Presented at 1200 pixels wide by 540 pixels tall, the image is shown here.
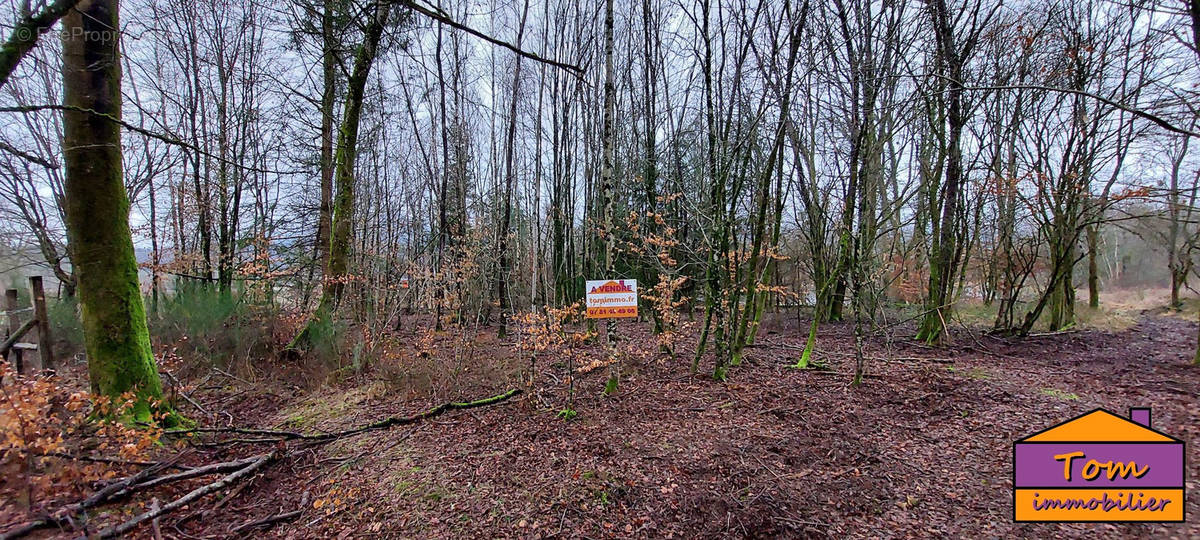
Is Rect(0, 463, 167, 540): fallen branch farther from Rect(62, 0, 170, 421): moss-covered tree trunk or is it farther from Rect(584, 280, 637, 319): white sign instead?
Rect(584, 280, 637, 319): white sign

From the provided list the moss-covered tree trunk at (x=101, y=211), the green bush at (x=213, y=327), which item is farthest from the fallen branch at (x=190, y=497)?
the green bush at (x=213, y=327)

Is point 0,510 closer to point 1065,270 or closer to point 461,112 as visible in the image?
point 461,112

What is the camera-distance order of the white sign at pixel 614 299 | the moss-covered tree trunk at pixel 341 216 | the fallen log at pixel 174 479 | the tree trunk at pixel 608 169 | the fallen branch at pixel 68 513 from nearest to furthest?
the fallen branch at pixel 68 513
the fallen log at pixel 174 479
the white sign at pixel 614 299
the tree trunk at pixel 608 169
the moss-covered tree trunk at pixel 341 216

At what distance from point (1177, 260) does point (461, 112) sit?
1991 centimetres

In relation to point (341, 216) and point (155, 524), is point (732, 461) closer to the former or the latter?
point (155, 524)

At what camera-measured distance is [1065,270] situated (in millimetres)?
8336

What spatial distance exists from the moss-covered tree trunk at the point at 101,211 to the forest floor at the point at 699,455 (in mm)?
1133

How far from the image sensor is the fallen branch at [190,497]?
2.74 m

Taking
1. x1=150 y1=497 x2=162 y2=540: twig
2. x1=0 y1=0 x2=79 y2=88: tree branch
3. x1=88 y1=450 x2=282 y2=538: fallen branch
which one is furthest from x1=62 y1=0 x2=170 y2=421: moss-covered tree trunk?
x1=150 y1=497 x2=162 y2=540: twig

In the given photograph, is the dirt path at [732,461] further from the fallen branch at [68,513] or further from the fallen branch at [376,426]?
the fallen branch at [68,513]

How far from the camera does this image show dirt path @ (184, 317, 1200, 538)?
9.53 ft

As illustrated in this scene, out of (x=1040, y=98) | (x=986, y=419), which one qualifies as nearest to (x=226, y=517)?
(x=986, y=419)

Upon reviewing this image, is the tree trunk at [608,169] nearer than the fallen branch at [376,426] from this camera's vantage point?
No

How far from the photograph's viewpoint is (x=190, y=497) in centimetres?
317
